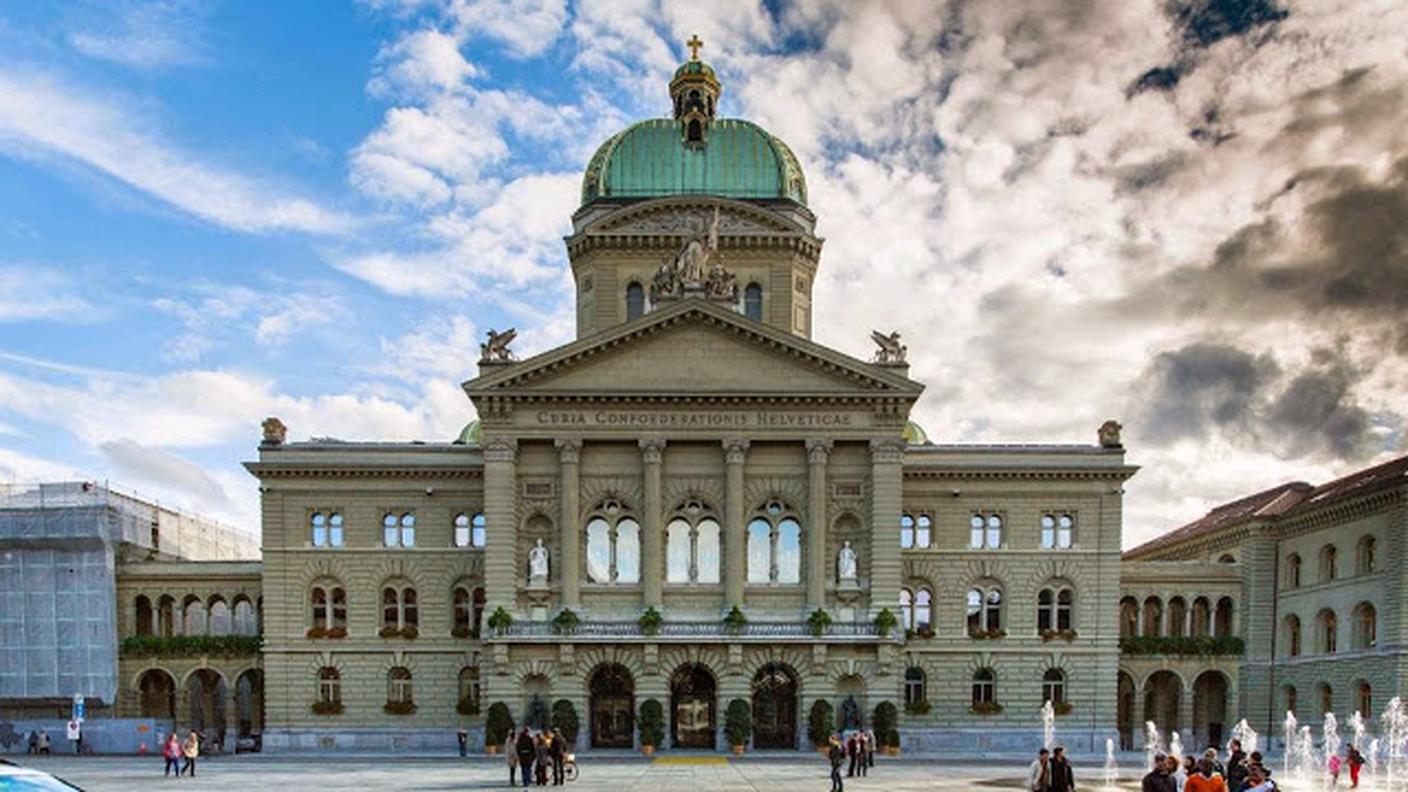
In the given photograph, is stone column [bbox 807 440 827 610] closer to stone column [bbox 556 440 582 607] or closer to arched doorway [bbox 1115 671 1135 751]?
stone column [bbox 556 440 582 607]

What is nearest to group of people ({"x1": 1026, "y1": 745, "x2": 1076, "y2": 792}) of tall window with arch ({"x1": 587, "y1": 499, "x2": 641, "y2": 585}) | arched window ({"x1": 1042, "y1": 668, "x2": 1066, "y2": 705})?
tall window with arch ({"x1": 587, "y1": 499, "x2": 641, "y2": 585})

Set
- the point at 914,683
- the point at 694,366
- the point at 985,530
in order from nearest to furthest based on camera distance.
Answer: the point at 694,366
the point at 914,683
the point at 985,530

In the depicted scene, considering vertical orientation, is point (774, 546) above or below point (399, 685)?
above

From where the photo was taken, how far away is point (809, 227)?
75.5 metres

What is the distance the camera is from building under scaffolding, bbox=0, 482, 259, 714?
6600 centimetres

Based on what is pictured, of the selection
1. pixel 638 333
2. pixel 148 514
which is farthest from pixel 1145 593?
pixel 148 514

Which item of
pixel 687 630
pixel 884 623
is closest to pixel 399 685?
pixel 687 630

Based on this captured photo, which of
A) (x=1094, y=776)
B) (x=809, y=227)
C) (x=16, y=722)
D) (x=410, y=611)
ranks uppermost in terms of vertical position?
(x=809, y=227)

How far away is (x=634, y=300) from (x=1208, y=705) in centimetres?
3868

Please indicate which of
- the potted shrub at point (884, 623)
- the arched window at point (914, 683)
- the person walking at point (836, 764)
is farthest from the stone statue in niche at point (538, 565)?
the person walking at point (836, 764)

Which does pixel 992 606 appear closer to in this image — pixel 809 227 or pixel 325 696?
pixel 809 227

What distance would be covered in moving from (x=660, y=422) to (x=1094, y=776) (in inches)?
990

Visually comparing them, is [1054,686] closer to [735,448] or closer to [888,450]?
[888,450]

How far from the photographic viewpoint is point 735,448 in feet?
203
